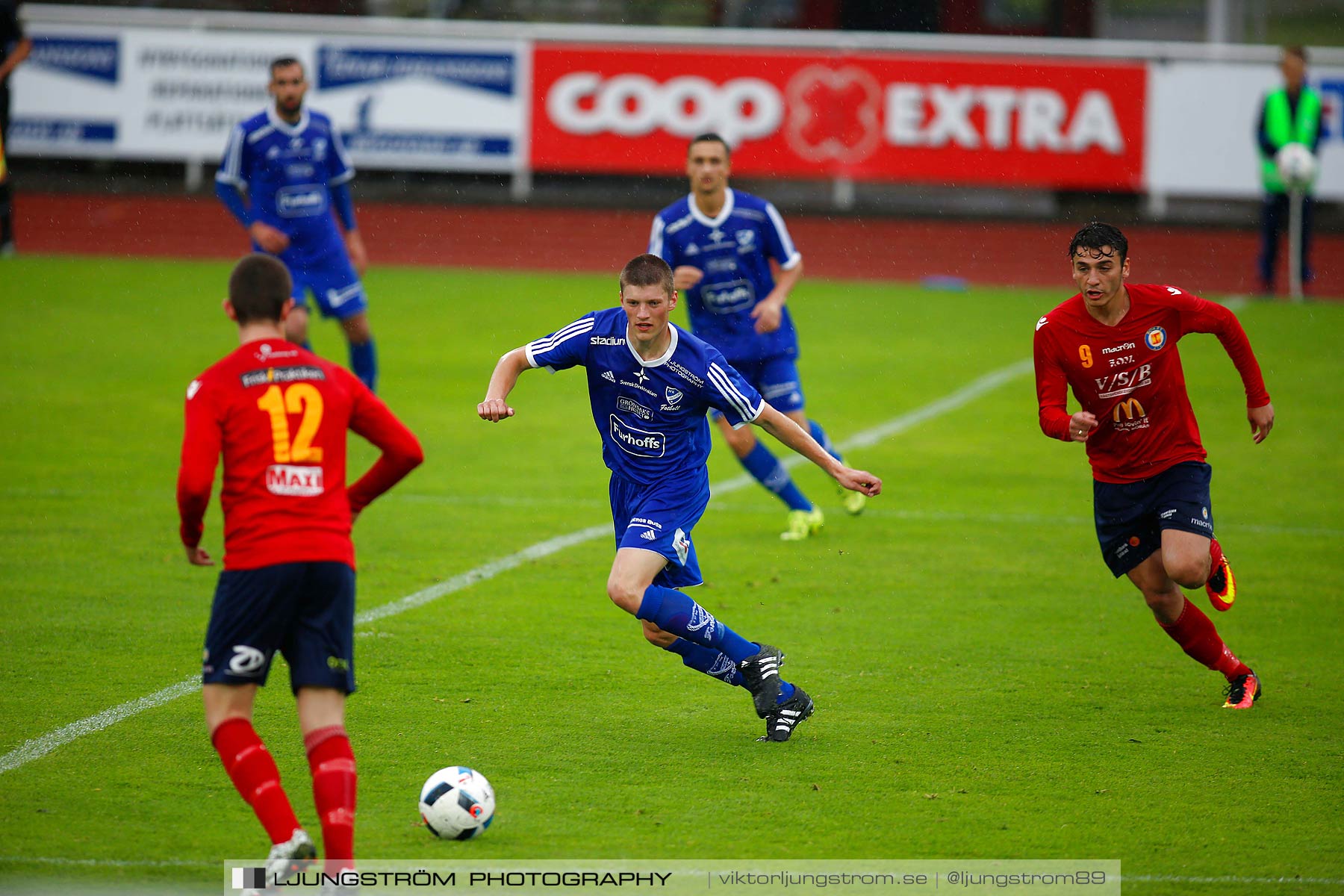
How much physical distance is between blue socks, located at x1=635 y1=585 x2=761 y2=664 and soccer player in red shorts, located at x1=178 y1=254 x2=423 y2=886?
1.41 m

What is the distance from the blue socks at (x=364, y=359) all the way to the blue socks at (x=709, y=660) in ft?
21.7

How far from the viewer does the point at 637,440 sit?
591 centimetres

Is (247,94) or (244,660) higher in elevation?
(247,94)

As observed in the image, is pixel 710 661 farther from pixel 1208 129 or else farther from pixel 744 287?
pixel 1208 129

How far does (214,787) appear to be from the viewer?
203 inches

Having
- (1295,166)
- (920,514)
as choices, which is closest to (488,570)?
(920,514)

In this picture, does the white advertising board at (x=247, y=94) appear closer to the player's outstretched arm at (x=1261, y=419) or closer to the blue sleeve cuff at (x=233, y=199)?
the blue sleeve cuff at (x=233, y=199)

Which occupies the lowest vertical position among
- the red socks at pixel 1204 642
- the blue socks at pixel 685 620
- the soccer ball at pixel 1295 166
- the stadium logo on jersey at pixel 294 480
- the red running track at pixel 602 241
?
the red running track at pixel 602 241

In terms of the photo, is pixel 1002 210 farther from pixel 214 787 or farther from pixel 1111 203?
pixel 214 787

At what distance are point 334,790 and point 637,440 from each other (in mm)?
2075

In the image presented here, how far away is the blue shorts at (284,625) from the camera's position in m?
4.29

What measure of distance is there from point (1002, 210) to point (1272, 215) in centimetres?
548

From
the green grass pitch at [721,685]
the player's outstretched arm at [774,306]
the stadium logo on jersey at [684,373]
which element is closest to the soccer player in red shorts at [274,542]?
the green grass pitch at [721,685]

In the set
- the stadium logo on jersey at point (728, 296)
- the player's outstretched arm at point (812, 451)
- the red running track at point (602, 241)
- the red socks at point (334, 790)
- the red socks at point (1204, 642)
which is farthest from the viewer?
the red running track at point (602, 241)
